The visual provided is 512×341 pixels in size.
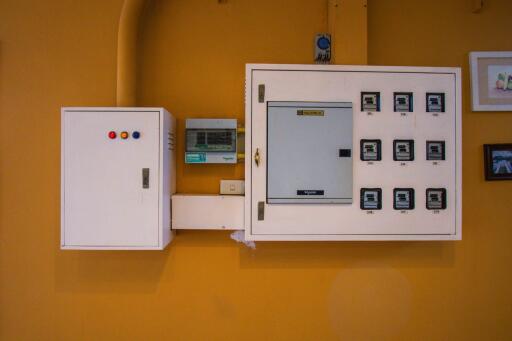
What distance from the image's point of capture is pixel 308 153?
5.36 ft

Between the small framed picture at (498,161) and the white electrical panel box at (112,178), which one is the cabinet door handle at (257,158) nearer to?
the white electrical panel box at (112,178)

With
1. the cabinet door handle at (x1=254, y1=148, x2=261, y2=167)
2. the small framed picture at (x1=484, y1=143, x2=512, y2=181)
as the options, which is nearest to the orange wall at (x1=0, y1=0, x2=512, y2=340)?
the small framed picture at (x1=484, y1=143, x2=512, y2=181)

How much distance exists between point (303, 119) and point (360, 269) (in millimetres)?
→ 1025

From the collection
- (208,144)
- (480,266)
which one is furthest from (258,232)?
(480,266)

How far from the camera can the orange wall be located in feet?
6.25

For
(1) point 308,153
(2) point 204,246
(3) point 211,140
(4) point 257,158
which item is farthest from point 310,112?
(2) point 204,246

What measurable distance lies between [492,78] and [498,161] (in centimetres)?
53

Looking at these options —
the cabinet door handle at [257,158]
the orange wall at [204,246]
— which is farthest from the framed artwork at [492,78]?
the cabinet door handle at [257,158]

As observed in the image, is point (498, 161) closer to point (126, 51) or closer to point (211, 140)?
point (211, 140)

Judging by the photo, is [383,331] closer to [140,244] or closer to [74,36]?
[140,244]

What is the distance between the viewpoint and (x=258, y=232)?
1.65 m

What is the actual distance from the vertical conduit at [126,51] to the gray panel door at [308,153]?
33.2 inches

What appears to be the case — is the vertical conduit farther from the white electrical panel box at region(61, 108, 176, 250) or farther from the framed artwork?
the framed artwork

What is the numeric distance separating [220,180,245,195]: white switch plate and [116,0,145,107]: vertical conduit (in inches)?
28.1
